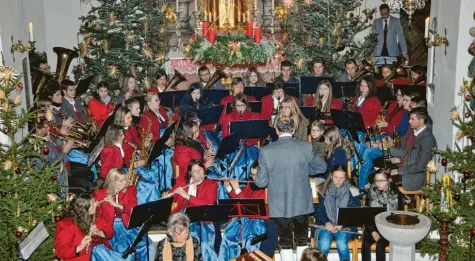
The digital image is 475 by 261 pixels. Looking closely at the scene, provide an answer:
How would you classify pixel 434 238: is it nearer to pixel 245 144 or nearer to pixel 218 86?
pixel 245 144

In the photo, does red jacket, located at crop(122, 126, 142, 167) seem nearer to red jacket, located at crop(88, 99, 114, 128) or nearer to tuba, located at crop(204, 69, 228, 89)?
red jacket, located at crop(88, 99, 114, 128)

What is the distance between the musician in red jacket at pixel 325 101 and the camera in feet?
32.4

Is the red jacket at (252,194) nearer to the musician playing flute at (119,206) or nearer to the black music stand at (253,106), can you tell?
the musician playing flute at (119,206)

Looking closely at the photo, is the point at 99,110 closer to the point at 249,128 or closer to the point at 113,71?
the point at 113,71

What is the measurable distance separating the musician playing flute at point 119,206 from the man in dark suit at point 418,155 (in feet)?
11.8

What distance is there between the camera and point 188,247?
6242mm

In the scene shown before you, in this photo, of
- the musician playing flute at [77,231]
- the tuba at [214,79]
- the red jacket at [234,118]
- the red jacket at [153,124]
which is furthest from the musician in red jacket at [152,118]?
the musician playing flute at [77,231]

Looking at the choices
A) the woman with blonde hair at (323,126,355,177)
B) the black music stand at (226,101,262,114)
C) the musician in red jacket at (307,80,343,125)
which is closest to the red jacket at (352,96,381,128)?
the musician in red jacket at (307,80,343,125)

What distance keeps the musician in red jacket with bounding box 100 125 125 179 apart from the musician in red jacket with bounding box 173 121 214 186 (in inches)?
30.3

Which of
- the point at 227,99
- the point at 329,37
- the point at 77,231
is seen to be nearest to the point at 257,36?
the point at 329,37

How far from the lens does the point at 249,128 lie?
8.37m

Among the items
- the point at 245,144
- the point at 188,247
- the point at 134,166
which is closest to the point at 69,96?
the point at 134,166

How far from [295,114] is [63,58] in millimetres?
4863

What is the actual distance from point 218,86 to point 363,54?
3944mm
